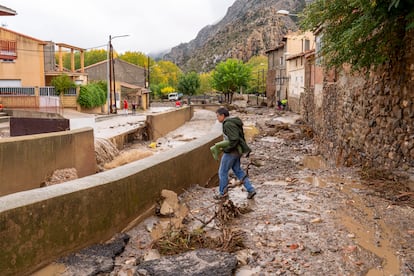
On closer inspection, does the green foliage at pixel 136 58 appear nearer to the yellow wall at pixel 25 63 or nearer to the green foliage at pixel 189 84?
the green foliage at pixel 189 84

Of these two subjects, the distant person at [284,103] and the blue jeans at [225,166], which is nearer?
the blue jeans at [225,166]

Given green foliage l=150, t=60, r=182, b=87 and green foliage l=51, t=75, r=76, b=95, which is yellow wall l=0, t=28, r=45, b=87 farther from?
green foliage l=150, t=60, r=182, b=87

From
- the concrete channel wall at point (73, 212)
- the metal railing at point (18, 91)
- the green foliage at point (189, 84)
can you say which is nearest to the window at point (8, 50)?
the metal railing at point (18, 91)

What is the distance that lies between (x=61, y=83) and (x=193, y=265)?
119 feet

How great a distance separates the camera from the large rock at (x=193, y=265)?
13.7 feet

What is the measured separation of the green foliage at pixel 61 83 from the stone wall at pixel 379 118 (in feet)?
97.0

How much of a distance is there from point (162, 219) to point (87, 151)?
7.16 meters

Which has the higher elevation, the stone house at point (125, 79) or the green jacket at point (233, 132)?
the stone house at point (125, 79)

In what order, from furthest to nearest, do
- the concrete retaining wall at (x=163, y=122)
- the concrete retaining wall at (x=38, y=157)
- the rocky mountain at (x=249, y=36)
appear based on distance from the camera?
the rocky mountain at (x=249, y=36) < the concrete retaining wall at (x=163, y=122) < the concrete retaining wall at (x=38, y=157)

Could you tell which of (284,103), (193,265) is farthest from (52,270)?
(284,103)

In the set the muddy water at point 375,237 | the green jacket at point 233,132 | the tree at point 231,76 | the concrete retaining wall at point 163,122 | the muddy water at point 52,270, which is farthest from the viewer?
the tree at point 231,76

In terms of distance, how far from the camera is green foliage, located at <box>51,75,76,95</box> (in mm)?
37666

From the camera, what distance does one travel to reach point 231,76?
214 feet

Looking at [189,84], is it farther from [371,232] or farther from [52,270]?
[52,270]
